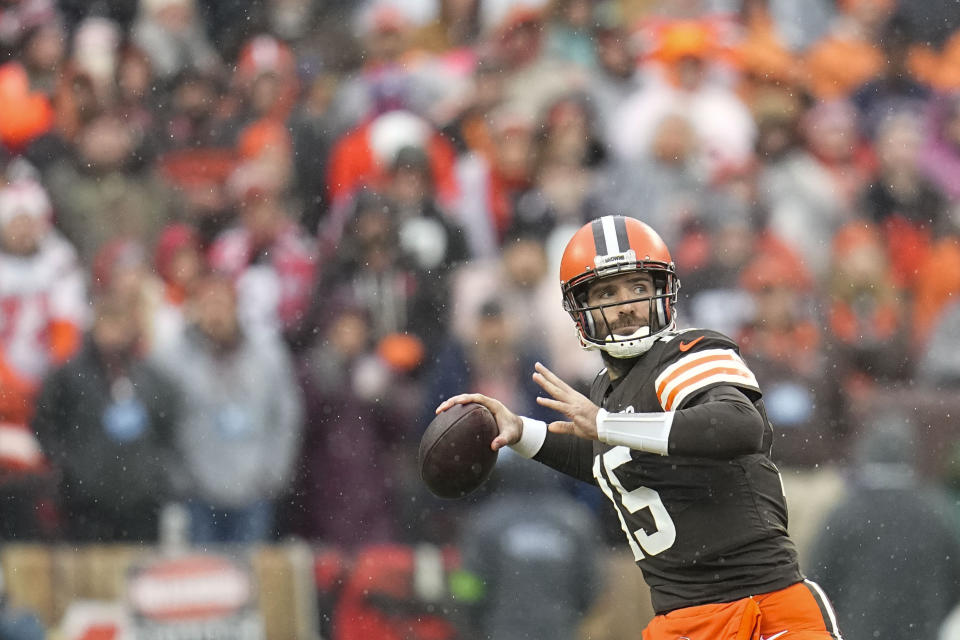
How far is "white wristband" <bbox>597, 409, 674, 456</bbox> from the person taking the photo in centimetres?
332

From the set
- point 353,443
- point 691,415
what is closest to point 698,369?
point 691,415

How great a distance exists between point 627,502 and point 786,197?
4.25 metres

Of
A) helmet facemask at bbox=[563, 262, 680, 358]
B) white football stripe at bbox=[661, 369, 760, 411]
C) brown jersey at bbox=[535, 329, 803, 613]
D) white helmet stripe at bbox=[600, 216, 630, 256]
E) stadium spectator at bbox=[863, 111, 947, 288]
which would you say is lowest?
brown jersey at bbox=[535, 329, 803, 613]

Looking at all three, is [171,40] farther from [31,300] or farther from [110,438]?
[110,438]

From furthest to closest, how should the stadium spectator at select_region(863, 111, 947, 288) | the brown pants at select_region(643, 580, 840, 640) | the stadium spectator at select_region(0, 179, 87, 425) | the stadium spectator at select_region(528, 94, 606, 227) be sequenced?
the stadium spectator at select_region(0, 179, 87, 425) < the stadium spectator at select_region(863, 111, 947, 288) < the stadium spectator at select_region(528, 94, 606, 227) < the brown pants at select_region(643, 580, 840, 640)

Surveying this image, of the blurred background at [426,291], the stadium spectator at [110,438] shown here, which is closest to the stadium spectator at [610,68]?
the blurred background at [426,291]

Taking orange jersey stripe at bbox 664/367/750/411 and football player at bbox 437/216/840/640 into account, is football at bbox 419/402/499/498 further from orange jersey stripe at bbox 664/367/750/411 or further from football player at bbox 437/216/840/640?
orange jersey stripe at bbox 664/367/750/411

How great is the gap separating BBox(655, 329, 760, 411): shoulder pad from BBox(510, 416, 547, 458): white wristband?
24.3 inches

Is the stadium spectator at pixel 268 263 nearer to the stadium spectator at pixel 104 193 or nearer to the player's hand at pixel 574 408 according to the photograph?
the stadium spectator at pixel 104 193

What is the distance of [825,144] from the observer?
7734 mm

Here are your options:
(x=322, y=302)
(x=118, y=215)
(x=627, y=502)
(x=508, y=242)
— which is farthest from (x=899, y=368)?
(x=118, y=215)

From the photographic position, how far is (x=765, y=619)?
3.54 meters

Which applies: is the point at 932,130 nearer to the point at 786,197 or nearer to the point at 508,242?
the point at 786,197

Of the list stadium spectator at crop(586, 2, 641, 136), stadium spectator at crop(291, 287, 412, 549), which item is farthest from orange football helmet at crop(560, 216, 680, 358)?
stadium spectator at crop(586, 2, 641, 136)
